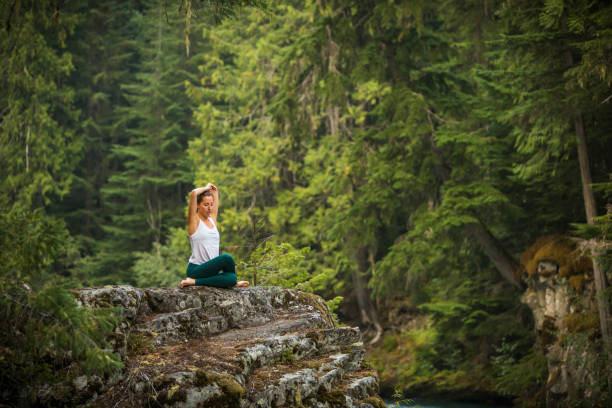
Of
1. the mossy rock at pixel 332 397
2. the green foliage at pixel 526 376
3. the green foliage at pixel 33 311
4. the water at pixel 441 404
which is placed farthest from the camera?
the water at pixel 441 404

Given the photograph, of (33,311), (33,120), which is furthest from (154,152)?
(33,311)

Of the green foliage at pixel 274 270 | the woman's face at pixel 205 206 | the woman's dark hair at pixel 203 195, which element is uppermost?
the woman's dark hair at pixel 203 195

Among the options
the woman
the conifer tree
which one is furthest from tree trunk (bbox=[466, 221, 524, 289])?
the conifer tree

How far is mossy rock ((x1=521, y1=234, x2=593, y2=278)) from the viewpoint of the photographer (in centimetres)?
988

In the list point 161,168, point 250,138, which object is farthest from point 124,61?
point 250,138

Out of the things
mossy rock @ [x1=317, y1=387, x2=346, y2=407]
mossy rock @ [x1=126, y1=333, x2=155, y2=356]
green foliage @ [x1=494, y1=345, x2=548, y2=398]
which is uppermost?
mossy rock @ [x1=126, y1=333, x2=155, y2=356]

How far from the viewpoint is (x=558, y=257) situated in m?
10.3

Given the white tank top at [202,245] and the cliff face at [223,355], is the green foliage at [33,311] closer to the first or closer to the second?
the cliff face at [223,355]

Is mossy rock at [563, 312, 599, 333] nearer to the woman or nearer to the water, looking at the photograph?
the water

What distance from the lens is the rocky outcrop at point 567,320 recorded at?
30.0 ft

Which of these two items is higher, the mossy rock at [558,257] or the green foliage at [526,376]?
the mossy rock at [558,257]

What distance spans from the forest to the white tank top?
1802 millimetres

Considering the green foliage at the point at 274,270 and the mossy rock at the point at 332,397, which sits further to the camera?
the green foliage at the point at 274,270

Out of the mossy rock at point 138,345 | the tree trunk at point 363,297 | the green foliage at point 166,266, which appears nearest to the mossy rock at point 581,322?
the mossy rock at point 138,345
